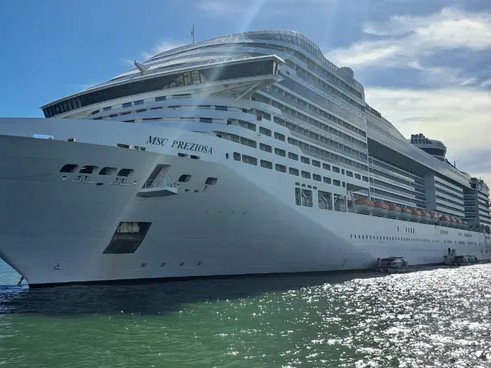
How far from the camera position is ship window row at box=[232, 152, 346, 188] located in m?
25.0

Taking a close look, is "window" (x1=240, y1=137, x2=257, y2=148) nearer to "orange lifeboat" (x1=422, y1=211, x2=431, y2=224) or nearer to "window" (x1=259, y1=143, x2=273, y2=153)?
"window" (x1=259, y1=143, x2=273, y2=153)

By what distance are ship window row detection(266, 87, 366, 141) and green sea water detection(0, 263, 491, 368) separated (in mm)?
13896

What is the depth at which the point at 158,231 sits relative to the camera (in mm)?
21844

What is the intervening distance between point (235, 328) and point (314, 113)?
24.6 m

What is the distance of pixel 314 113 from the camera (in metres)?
35.4

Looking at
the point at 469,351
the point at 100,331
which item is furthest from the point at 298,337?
the point at 100,331

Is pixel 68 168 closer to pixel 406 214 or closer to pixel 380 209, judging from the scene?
pixel 380 209

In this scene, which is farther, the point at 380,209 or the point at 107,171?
the point at 380,209

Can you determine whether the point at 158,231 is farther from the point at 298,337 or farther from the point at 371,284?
the point at 371,284

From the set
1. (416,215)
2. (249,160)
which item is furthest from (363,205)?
(249,160)

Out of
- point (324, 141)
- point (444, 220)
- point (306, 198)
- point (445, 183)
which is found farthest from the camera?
point (445, 183)

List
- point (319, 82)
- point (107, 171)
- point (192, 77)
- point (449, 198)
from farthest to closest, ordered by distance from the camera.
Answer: point (449, 198), point (319, 82), point (192, 77), point (107, 171)

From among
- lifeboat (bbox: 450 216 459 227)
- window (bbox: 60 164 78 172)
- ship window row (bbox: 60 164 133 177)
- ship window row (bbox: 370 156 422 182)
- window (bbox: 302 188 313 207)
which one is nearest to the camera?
window (bbox: 60 164 78 172)

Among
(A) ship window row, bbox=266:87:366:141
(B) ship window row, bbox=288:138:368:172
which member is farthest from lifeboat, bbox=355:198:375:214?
(A) ship window row, bbox=266:87:366:141
